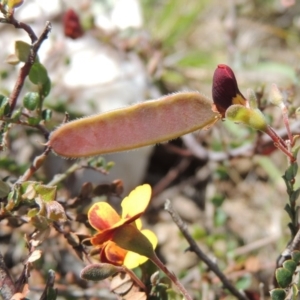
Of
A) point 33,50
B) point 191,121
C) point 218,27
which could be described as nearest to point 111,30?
point 218,27

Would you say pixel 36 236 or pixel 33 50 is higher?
pixel 33 50

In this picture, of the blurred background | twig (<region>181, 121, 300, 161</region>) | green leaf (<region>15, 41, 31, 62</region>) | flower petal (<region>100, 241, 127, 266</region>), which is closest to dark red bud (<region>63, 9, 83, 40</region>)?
the blurred background

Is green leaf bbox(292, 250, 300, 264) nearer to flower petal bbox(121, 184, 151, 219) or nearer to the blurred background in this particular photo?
flower petal bbox(121, 184, 151, 219)

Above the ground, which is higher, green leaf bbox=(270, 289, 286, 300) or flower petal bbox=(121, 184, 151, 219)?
flower petal bbox=(121, 184, 151, 219)

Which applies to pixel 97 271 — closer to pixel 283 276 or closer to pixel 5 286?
pixel 5 286

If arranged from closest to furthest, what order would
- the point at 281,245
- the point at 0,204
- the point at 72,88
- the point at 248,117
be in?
the point at 248,117 < the point at 0,204 < the point at 281,245 < the point at 72,88

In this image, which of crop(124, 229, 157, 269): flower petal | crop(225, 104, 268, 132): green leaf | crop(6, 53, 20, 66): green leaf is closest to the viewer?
Answer: crop(225, 104, 268, 132): green leaf

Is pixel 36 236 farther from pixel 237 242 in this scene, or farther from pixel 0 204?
pixel 237 242
